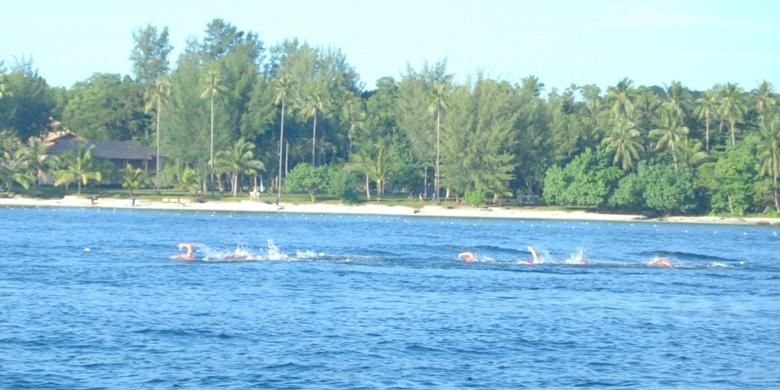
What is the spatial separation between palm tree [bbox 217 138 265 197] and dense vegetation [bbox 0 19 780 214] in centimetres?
16

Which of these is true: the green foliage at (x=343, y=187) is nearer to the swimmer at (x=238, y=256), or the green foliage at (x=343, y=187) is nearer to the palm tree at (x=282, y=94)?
the palm tree at (x=282, y=94)

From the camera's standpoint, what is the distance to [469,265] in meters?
55.9

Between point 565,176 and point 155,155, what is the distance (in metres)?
45.8

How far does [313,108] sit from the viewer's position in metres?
130

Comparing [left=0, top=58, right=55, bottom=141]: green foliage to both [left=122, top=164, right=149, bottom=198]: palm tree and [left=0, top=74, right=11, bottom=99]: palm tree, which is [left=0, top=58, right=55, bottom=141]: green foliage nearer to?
[left=0, top=74, right=11, bottom=99]: palm tree

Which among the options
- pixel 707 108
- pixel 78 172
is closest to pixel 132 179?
pixel 78 172

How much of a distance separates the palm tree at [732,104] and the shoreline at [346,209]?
1240 cm

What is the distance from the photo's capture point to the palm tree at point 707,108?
394 feet

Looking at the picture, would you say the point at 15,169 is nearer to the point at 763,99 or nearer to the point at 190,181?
the point at 190,181

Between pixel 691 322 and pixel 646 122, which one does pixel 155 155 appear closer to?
pixel 646 122

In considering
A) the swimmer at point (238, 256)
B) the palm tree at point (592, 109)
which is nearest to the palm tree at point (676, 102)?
the palm tree at point (592, 109)

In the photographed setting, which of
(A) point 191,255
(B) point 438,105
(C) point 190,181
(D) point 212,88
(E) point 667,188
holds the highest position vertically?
(D) point 212,88

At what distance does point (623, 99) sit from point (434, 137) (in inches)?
752

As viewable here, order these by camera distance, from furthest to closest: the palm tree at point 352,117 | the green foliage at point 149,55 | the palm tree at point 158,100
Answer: the green foliage at point 149,55
the palm tree at point 352,117
the palm tree at point 158,100
